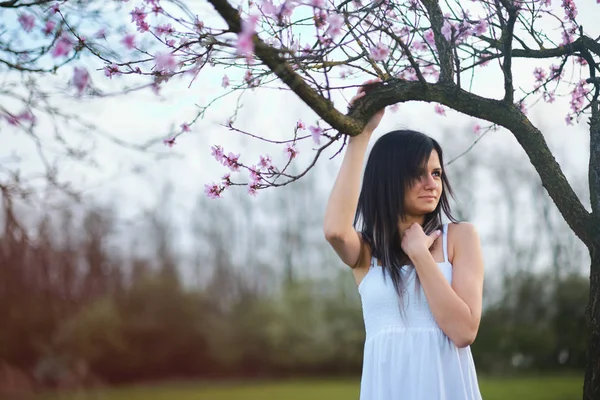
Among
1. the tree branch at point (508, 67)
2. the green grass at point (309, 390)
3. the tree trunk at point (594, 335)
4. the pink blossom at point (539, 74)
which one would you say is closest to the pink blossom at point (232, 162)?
the tree branch at point (508, 67)

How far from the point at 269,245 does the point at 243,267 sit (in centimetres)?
77

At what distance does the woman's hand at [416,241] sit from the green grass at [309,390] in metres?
8.51

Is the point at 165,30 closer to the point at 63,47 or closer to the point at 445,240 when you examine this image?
the point at 63,47

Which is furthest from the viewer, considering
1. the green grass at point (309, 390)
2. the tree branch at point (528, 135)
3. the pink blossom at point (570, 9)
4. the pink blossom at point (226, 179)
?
the green grass at point (309, 390)

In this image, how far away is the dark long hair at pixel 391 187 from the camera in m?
1.77

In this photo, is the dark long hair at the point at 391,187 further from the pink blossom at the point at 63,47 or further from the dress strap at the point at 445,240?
the pink blossom at the point at 63,47

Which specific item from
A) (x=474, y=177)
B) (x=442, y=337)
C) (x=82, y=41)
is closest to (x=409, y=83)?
(x=442, y=337)

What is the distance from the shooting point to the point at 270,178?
2.21 metres

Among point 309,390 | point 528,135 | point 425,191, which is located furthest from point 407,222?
point 309,390

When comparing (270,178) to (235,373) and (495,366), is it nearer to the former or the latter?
(495,366)

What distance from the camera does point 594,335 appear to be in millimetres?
2197

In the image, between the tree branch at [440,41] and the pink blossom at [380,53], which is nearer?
the pink blossom at [380,53]

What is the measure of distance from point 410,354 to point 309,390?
11298 mm

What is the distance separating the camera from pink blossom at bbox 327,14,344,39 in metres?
2.00
